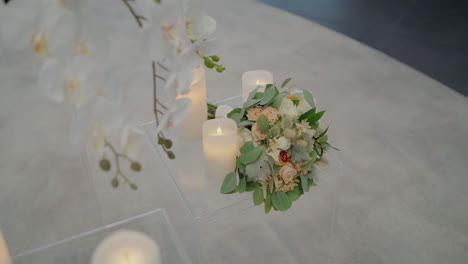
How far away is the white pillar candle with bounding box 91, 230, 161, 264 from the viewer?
0.81 meters

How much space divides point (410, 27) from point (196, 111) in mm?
1982

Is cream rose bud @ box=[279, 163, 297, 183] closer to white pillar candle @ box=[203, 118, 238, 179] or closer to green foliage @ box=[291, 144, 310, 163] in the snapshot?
green foliage @ box=[291, 144, 310, 163]

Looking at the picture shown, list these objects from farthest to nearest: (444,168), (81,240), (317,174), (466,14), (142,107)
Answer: (466,14) < (142,107) < (444,168) < (317,174) < (81,240)

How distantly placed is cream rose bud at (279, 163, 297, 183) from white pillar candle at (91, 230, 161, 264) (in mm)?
518

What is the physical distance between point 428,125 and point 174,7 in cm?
188

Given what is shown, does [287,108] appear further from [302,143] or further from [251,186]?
[251,186]

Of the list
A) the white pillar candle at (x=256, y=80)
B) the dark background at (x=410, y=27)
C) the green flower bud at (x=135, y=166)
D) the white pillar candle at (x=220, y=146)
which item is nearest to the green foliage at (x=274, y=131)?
the white pillar candle at (x=220, y=146)

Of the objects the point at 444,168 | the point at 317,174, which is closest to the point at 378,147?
the point at 444,168

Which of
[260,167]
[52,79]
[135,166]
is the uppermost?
[52,79]

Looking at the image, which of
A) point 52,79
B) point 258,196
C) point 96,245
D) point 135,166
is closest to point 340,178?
point 258,196

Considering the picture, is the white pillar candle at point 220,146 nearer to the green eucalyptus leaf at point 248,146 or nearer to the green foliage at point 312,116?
the green eucalyptus leaf at point 248,146

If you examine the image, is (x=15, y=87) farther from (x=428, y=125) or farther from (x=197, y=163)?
(x=428, y=125)

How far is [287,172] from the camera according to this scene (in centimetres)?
126

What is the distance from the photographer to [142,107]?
2.25 metres
